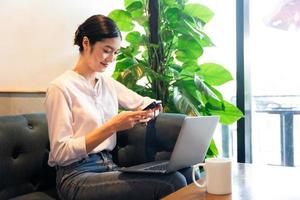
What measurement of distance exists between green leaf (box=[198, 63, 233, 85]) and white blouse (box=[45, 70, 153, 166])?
0.69 meters

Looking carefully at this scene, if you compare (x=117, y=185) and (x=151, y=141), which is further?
(x=151, y=141)

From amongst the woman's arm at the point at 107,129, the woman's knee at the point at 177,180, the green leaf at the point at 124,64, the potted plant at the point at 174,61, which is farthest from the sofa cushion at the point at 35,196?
the green leaf at the point at 124,64

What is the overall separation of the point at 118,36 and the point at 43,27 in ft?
2.39

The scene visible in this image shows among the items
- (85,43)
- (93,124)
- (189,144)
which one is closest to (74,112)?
(93,124)

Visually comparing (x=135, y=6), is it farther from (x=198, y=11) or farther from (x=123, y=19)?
(x=198, y=11)

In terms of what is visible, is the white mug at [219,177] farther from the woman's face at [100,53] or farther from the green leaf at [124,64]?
the green leaf at [124,64]

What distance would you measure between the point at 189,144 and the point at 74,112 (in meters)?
0.52

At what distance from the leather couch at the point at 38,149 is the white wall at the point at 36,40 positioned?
17.6 inches

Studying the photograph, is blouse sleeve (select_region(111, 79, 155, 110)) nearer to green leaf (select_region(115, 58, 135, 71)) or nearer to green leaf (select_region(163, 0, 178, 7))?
green leaf (select_region(115, 58, 135, 71))

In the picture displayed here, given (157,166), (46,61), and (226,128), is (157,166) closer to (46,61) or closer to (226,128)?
(46,61)

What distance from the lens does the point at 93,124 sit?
149 cm

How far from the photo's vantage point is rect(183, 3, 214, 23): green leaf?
84.7 inches

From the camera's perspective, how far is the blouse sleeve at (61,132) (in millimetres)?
1326

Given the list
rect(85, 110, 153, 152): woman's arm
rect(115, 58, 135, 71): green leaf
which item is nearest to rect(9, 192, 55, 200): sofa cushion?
rect(85, 110, 153, 152): woman's arm
